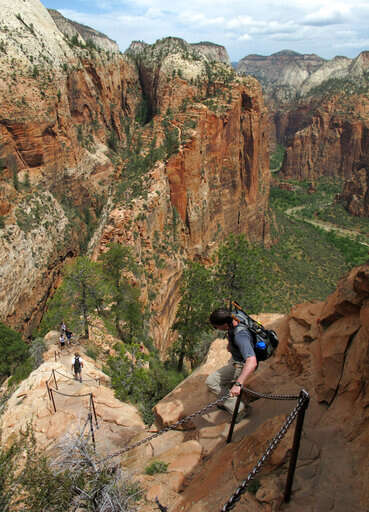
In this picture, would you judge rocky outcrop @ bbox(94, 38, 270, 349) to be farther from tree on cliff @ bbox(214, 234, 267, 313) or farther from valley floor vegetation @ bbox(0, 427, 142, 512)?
valley floor vegetation @ bbox(0, 427, 142, 512)

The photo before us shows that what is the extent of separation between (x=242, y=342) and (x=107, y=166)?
Result: 4750 cm

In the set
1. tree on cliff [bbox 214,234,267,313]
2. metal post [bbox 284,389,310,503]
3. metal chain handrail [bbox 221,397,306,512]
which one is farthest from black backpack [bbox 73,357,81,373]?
tree on cliff [bbox 214,234,267,313]

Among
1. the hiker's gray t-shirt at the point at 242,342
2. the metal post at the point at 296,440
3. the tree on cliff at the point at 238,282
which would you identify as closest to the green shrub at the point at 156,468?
the hiker's gray t-shirt at the point at 242,342

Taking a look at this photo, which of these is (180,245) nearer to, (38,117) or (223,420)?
(38,117)

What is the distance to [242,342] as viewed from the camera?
21.1 feet

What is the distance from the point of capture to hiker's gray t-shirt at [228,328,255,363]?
6.33 metres

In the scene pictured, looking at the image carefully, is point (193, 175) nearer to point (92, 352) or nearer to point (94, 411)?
point (92, 352)

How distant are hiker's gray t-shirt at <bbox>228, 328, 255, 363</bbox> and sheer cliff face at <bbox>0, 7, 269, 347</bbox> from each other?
19012mm

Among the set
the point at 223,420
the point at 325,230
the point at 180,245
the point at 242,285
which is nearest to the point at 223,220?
the point at 180,245

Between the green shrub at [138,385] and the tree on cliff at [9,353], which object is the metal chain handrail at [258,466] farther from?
the tree on cliff at [9,353]

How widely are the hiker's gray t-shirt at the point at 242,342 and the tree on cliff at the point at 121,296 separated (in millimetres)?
15082

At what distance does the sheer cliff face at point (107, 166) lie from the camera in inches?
1117

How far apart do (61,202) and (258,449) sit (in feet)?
119

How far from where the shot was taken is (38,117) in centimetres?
3388
